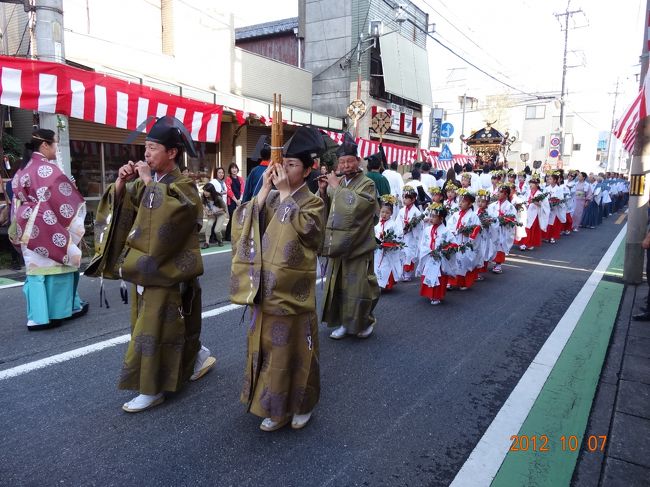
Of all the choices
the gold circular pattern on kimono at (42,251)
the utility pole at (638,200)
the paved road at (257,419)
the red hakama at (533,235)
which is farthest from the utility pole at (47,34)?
the red hakama at (533,235)

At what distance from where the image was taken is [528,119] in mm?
52156

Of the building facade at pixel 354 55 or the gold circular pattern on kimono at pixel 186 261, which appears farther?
the building facade at pixel 354 55

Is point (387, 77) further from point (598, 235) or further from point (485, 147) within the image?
point (598, 235)

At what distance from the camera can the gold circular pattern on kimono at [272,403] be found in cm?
271

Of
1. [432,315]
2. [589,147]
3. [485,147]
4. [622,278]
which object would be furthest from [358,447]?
[589,147]

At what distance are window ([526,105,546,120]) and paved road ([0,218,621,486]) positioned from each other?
52.8 m

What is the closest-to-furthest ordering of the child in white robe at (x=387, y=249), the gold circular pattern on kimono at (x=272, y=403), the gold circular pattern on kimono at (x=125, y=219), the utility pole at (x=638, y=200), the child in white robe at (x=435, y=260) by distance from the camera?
the gold circular pattern on kimono at (x=272, y=403)
the gold circular pattern on kimono at (x=125, y=219)
the child in white robe at (x=435, y=260)
the child in white robe at (x=387, y=249)
the utility pole at (x=638, y=200)

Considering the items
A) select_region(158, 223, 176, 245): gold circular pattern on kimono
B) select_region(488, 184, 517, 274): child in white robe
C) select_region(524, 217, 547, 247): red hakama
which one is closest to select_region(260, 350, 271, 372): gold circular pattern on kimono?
select_region(158, 223, 176, 245): gold circular pattern on kimono

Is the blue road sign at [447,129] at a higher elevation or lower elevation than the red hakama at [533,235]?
higher

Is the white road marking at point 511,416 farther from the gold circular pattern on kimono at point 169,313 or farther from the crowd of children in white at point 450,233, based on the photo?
the gold circular pattern on kimono at point 169,313

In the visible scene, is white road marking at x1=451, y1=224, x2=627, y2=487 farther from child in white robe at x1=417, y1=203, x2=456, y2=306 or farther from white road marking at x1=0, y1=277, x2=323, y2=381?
white road marking at x1=0, y1=277, x2=323, y2=381

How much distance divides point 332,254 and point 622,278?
218 inches

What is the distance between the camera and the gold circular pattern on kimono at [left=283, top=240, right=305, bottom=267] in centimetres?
259

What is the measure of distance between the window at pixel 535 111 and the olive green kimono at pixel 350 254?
54124 mm
